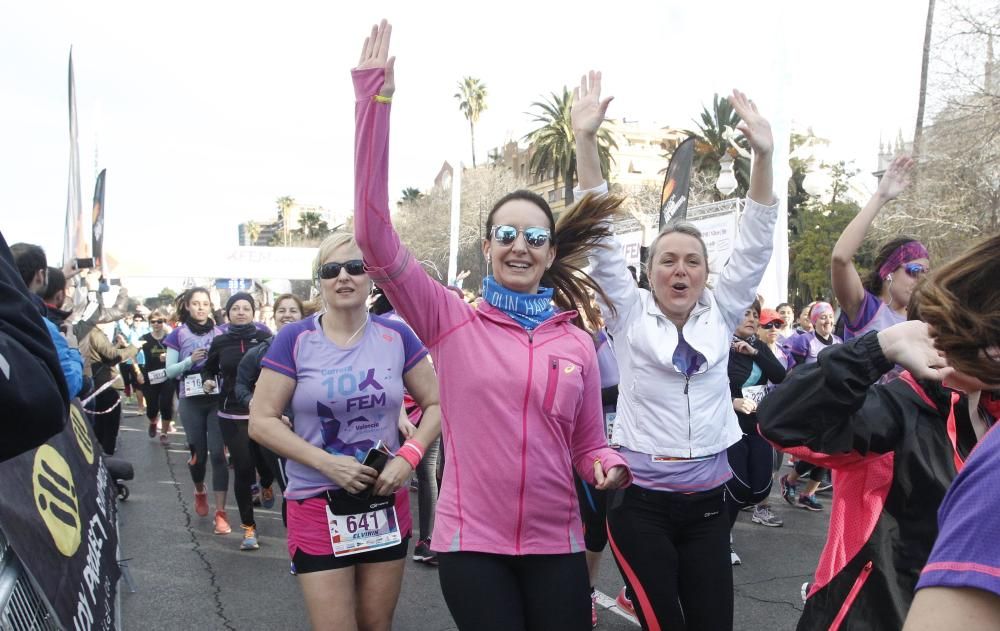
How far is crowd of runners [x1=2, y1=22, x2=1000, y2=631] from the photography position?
1871 mm

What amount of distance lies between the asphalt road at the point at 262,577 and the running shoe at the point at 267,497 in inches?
3.7

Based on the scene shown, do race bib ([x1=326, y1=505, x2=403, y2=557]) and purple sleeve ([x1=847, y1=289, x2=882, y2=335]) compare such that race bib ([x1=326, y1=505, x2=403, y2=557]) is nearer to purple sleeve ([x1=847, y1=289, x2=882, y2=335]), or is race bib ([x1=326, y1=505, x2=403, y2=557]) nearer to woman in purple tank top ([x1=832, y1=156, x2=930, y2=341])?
woman in purple tank top ([x1=832, y1=156, x2=930, y2=341])

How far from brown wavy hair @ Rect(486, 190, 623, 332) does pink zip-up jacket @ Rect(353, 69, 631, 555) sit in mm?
552

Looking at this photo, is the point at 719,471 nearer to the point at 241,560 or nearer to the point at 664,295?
the point at 664,295

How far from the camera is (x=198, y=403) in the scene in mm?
7531

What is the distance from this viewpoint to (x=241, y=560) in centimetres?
612

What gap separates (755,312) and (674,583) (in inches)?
136

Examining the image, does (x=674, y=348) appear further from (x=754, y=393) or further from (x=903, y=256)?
(x=754, y=393)

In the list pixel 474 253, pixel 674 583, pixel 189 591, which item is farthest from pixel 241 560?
pixel 474 253

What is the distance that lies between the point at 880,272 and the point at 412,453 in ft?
10.1

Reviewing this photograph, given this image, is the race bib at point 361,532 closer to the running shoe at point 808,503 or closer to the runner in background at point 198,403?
the runner in background at point 198,403

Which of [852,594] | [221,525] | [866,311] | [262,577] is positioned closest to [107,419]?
[221,525]

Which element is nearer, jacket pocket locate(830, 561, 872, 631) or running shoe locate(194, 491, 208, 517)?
jacket pocket locate(830, 561, 872, 631)

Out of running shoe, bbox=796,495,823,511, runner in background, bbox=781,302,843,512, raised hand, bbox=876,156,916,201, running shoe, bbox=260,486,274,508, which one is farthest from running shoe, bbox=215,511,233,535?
raised hand, bbox=876,156,916,201
